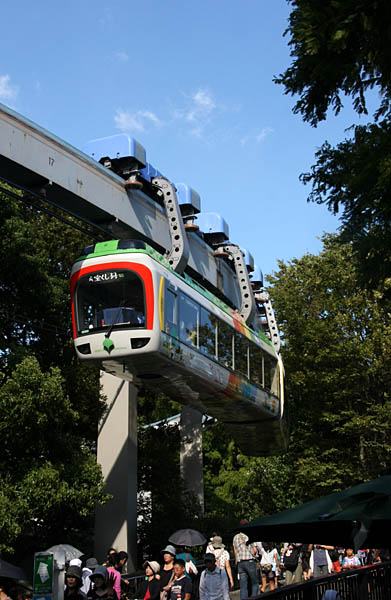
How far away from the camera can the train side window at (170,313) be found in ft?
46.5

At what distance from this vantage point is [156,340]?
1362cm

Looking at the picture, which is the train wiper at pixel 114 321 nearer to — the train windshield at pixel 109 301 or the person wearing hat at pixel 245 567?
the train windshield at pixel 109 301

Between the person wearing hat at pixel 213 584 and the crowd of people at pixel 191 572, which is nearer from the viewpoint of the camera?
the crowd of people at pixel 191 572

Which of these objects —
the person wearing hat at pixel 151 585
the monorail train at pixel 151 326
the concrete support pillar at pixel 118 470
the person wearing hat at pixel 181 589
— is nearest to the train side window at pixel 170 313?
the monorail train at pixel 151 326

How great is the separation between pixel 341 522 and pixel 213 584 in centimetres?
432

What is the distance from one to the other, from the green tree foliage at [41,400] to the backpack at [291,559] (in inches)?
206

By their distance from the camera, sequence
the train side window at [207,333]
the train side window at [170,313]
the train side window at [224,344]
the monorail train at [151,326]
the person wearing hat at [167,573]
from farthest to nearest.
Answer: the train side window at [224,344]
the train side window at [207,333]
the train side window at [170,313]
the monorail train at [151,326]
the person wearing hat at [167,573]

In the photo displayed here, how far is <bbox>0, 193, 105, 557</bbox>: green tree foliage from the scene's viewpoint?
17.0 meters

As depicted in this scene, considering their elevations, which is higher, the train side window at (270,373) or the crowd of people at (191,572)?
the train side window at (270,373)

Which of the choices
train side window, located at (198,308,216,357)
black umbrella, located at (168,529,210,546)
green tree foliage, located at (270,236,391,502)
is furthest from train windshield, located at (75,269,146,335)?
green tree foliage, located at (270,236,391,502)

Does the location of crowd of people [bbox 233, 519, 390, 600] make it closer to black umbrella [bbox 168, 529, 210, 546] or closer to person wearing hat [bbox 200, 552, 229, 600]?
black umbrella [bbox 168, 529, 210, 546]

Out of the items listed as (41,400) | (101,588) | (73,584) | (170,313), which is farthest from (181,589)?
(41,400)

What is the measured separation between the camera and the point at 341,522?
6445 mm

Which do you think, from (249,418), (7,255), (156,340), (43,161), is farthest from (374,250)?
(7,255)
